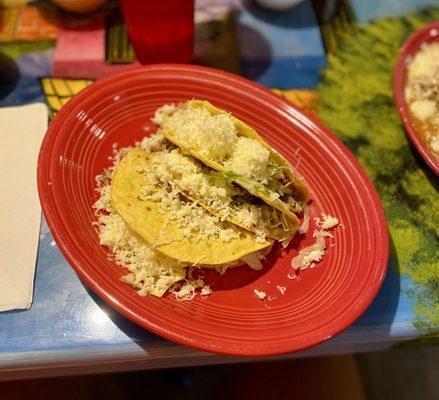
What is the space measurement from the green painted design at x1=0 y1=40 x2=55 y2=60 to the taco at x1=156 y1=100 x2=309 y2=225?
2.88 ft

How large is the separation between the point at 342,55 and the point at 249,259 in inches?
47.2

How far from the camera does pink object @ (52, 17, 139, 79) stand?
72.3 inches

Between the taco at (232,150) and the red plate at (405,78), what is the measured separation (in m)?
0.54

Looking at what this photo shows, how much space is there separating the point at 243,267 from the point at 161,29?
3.26 feet

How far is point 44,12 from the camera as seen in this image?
2.04m

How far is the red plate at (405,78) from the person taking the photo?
158 centimetres

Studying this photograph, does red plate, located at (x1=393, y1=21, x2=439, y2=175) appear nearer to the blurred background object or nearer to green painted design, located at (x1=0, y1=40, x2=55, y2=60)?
the blurred background object

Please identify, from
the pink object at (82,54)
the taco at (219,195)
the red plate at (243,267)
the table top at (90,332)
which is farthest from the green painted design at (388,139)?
the pink object at (82,54)

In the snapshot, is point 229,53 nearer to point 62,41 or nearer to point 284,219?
point 62,41

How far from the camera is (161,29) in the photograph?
1749 mm

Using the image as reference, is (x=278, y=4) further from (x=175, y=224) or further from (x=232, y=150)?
(x=175, y=224)

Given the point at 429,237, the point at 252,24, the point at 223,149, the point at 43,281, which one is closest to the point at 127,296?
the point at 43,281

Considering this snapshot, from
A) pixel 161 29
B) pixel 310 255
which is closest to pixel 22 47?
pixel 161 29

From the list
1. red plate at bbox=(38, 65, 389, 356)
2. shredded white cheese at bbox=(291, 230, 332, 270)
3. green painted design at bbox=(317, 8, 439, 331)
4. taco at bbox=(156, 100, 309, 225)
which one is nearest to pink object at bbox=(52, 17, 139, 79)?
red plate at bbox=(38, 65, 389, 356)
